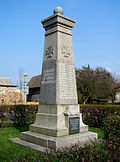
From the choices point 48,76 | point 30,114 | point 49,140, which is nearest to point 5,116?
point 30,114

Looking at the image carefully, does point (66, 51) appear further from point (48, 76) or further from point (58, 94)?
point (58, 94)

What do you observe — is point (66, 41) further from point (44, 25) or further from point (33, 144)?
point (33, 144)

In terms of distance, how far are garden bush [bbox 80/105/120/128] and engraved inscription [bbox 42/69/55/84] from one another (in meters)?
5.73

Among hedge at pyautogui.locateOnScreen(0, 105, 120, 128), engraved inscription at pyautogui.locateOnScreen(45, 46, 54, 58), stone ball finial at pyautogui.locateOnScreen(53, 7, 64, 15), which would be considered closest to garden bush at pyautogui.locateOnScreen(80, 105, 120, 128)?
hedge at pyautogui.locateOnScreen(0, 105, 120, 128)

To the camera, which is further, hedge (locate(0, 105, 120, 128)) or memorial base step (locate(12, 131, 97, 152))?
hedge (locate(0, 105, 120, 128))

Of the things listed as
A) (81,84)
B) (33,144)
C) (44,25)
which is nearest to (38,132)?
(33,144)

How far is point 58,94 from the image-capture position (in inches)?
274

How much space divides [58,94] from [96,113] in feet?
20.0

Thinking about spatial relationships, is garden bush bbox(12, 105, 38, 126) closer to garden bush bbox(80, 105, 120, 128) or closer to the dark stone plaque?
garden bush bbox(80, 105, 120, 128)

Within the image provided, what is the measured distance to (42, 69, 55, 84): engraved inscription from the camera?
7184 millimetres

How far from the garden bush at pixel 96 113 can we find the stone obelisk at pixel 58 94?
4942 mm

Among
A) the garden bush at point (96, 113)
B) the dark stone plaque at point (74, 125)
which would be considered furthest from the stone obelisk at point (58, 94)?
the garden bush at point (96, 113)

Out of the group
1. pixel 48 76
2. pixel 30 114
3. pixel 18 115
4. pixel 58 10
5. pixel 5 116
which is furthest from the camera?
pixel 18 115

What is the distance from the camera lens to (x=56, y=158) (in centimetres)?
322
